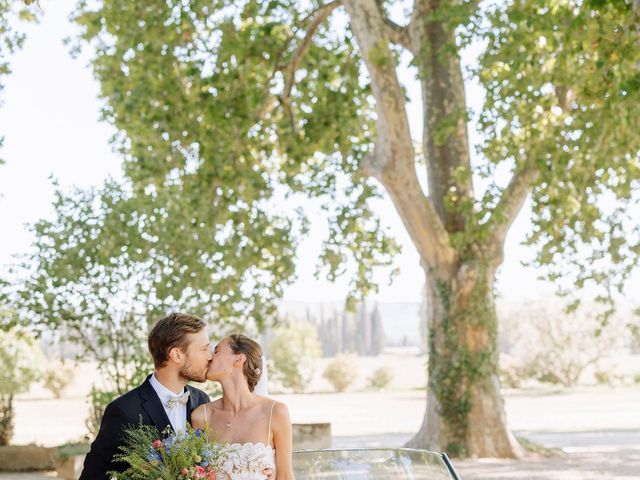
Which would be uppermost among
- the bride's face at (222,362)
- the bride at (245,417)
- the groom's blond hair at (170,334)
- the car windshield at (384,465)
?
the groom's blond hair at (170,334)

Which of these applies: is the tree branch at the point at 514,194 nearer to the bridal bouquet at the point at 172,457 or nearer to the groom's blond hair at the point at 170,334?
the groom's blond hair at the point at 170,334

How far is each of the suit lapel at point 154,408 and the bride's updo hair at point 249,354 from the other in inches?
16.9

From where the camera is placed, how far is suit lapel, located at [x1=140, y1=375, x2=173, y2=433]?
4855 mm

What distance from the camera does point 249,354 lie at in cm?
503

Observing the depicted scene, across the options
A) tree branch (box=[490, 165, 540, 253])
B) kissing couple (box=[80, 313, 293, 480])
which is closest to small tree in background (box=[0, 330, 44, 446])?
tree branch (box=[490, 165, 540, 253])

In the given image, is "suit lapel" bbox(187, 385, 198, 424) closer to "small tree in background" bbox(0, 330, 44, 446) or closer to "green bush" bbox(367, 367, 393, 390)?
"small tree in background" bbox(0, 330, 44, 446)

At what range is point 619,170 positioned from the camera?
17.8m

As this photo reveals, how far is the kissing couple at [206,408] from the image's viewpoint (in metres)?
4.75

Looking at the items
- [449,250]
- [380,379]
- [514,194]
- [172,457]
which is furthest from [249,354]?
[380,379]

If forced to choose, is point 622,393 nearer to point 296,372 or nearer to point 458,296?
point 296,372

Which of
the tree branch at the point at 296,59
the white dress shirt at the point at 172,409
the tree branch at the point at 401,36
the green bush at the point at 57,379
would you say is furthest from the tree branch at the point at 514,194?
the green bush at the point at 57,379

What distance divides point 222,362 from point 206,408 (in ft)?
0.82

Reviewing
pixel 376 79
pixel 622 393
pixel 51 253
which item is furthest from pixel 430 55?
pixel 622 393

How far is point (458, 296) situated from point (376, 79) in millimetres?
3942
